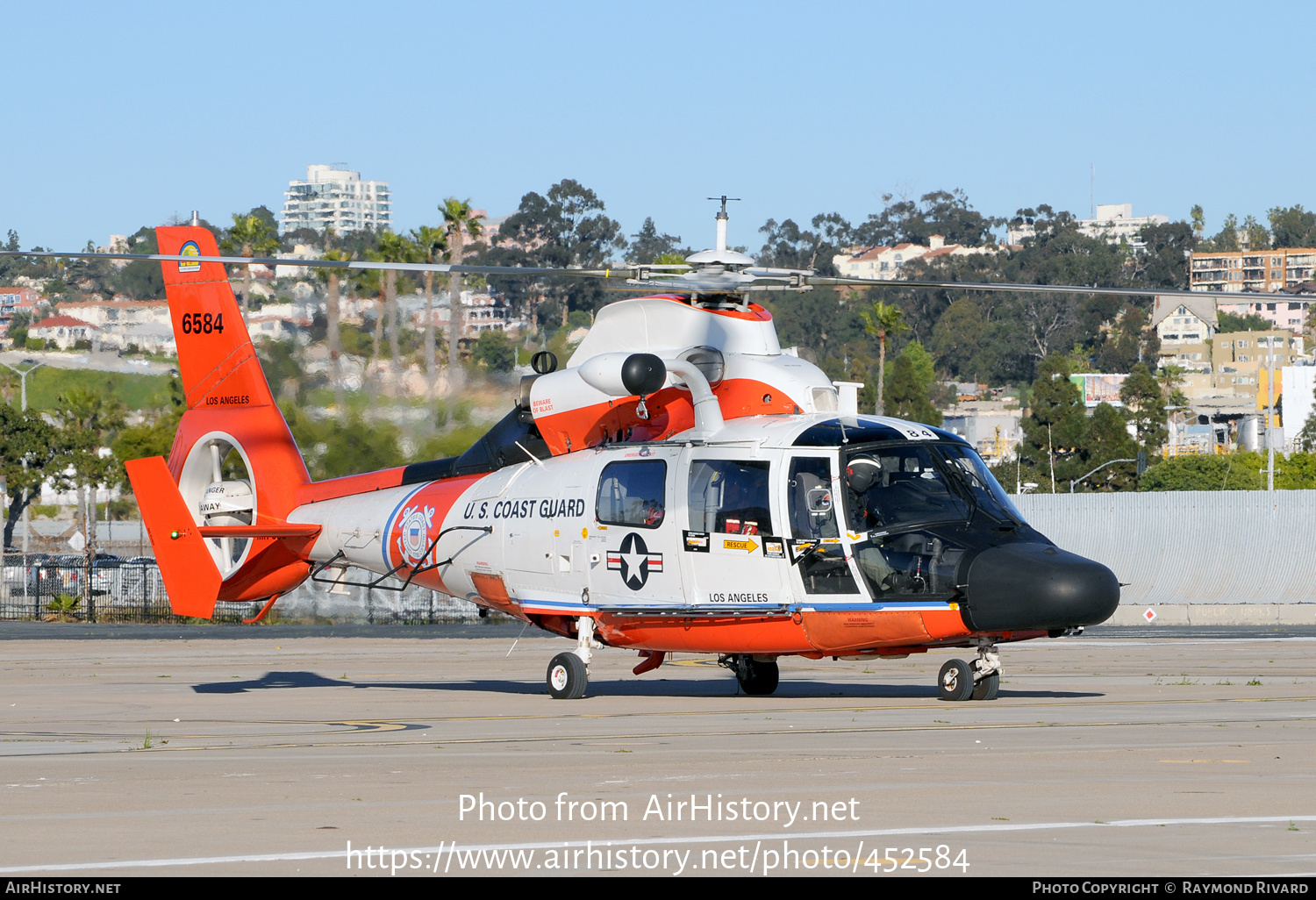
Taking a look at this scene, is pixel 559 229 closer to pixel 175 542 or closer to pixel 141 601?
pixel 141 601

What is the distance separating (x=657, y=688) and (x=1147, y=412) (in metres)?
83.3

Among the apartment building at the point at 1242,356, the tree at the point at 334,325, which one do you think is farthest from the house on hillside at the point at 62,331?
the apartment building at the point at 1242,356

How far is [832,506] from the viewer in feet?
52.7

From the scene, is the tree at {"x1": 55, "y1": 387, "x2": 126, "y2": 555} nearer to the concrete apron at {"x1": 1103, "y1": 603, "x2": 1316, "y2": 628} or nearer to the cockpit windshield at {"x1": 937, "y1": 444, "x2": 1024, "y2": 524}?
the concrete apron at {"x1": 1103, "y1": 603, "x2": 1316, "y2": 628}

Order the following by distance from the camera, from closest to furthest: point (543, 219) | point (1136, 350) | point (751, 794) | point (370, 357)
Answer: point (751, 794)
point (370, 357)
point (543, 219)
point (1136, 350)

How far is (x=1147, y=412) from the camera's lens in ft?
322

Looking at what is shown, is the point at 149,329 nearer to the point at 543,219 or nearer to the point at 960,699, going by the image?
the point at 960,699

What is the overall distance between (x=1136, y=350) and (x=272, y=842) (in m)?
169

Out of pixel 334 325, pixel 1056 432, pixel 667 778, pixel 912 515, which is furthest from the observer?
pixel 1056 432

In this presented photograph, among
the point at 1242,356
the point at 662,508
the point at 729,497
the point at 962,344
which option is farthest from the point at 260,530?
the point at 1242,356

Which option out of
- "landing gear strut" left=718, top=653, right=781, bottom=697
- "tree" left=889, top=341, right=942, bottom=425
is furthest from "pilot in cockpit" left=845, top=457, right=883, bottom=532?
"tree" left=889, top=341, right=942, bottom=425

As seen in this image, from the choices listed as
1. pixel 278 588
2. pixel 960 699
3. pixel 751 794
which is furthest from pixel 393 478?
pixel 751 794

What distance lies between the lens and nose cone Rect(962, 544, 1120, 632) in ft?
48.9

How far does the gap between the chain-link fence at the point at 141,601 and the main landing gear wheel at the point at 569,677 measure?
2688cm
